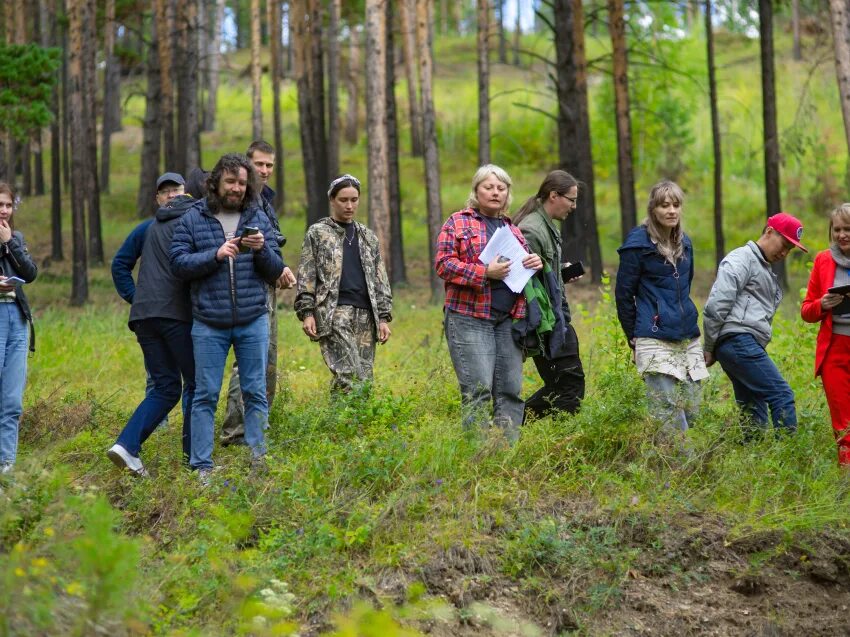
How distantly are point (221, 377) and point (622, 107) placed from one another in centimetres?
1497

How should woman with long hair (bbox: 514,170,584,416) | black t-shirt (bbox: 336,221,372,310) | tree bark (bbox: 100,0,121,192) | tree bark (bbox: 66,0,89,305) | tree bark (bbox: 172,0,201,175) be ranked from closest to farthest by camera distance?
woman with long hair (bbox: 514,170,584,416) < black t-shirt (bbox: 336,221,372,310) < tree bark (bbox: 66,0,89,305) < tree bark (bbox: 172,0,201,175) < tree bark (bbox: 100,0,121,192)

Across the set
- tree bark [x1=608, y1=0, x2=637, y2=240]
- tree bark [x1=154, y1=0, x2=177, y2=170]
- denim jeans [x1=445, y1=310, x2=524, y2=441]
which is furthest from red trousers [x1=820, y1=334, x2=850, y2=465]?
tree bark [x1=154, y1=0, x2=177, y2=170]

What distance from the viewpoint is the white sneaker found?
22.8ft

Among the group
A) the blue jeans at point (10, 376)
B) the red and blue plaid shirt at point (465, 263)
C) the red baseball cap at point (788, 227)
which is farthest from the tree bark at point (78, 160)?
the red baseball cap at point (788, 227)

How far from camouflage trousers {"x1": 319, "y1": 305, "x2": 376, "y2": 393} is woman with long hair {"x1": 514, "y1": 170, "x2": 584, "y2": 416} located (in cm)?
128

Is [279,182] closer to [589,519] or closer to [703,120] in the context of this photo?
[703,120]

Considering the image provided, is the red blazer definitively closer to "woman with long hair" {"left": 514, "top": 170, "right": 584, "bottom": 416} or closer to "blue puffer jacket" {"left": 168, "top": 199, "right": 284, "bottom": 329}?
"woman with long hair" {"left": 514, "top": 170, "right": 584, "bottom": 416}

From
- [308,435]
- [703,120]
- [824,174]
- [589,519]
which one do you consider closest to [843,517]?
[589,519]

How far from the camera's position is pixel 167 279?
7.22m

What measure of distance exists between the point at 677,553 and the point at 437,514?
1.45 m

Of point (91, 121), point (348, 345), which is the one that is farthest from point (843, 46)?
point (91, 121)

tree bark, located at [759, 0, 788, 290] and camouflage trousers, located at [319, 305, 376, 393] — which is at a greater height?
tree bark, located at [759, 0, 788, 290]

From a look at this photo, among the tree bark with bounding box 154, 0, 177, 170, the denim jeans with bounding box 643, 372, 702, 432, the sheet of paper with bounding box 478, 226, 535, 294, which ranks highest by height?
the tree bark with bounding box 154, 0, 177, 170

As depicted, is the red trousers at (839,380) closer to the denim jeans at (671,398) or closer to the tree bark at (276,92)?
the denim jeans at (671,398)
